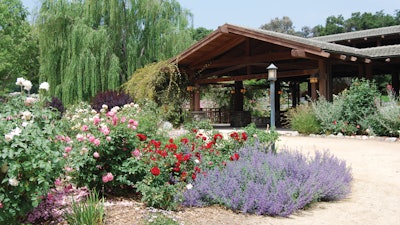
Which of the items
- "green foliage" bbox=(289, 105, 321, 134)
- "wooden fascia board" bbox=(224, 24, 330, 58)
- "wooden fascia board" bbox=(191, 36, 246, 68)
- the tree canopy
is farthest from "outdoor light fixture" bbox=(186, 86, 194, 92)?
the tree canopy

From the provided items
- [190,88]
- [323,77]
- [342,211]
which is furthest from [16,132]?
[190,88]

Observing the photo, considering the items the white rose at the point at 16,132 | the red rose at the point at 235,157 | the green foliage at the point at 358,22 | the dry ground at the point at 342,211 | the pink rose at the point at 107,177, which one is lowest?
the dry ground at the point at 342,211

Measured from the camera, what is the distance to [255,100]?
880 inches

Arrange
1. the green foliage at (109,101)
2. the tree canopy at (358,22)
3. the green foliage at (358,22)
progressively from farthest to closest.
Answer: the green foliage at (358,22), the tree canopy at (358,22), the green foliage at (109,101)

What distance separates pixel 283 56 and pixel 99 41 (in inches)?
312

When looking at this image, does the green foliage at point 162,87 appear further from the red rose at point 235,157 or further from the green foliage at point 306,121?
the red rose at point 235,157

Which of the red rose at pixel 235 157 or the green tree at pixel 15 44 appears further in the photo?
the green tree at pixel 15 44

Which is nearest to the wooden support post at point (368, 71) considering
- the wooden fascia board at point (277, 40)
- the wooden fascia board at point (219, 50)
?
the wooden fascia board at point (277, 40)

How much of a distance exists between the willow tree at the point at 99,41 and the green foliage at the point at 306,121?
746cm

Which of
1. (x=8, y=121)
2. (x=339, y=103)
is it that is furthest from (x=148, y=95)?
(x=8, y=121)

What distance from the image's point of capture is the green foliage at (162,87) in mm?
15133

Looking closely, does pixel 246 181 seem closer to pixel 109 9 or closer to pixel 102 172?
pixel 102 172

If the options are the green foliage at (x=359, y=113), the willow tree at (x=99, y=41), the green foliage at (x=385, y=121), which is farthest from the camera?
the willow tree at (x=99, y=41)

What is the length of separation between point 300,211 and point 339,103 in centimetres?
843
